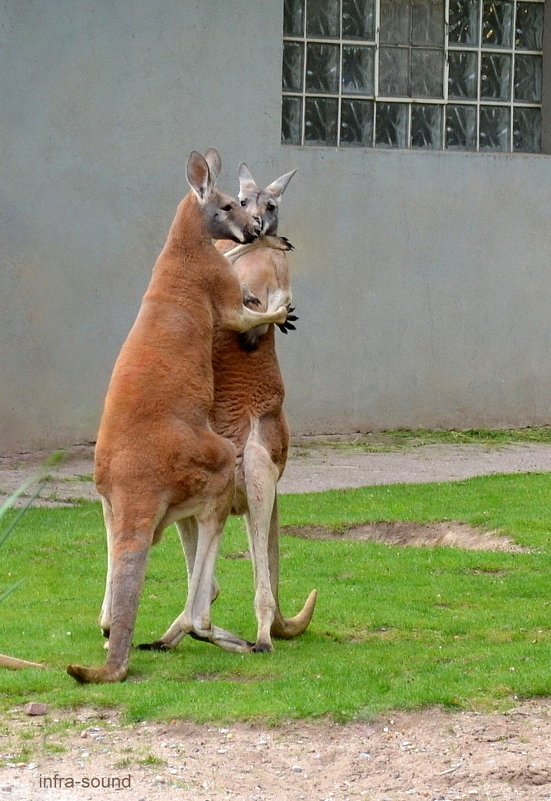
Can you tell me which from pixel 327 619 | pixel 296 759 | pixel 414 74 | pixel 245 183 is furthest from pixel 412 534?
pixel 414 74

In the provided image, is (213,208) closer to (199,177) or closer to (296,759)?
(199,177)

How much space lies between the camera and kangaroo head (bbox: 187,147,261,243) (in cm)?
629

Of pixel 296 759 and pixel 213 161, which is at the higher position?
pixel 213 161

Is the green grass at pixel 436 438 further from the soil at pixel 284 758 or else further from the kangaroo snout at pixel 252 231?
the soil at pixel 284 758

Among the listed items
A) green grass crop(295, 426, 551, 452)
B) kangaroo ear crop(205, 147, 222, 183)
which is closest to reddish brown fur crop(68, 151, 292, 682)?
kangaroo ear crop(205, 147, 222, 183)

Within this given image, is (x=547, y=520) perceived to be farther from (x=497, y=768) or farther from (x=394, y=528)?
(x=497, y=768)

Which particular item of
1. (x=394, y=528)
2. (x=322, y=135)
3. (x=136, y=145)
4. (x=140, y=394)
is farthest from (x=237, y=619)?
(x=322, y=135)

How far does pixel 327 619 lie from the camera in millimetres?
7094

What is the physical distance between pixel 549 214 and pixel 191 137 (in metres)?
3.86

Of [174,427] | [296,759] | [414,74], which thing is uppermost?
[414,74]

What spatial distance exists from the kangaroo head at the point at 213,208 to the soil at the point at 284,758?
88.5 inches

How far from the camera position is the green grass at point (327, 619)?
5.55m

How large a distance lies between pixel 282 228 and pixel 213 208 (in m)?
7.03

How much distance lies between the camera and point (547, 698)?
18.3ft
